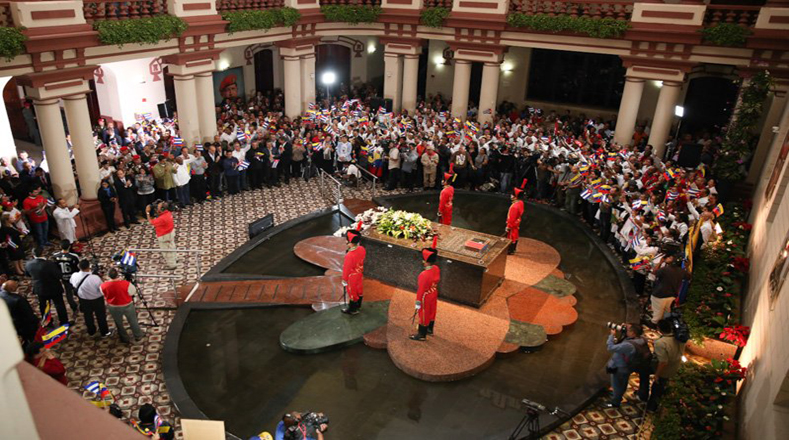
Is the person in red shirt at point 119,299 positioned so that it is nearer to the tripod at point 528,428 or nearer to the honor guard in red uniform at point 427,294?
the honor guard in red uniform at point 427,294

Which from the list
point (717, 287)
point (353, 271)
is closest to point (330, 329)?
point (353, 271)

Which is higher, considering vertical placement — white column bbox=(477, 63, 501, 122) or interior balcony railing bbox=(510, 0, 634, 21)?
interior balcony railing bbox=(510, 0, 634, 21)

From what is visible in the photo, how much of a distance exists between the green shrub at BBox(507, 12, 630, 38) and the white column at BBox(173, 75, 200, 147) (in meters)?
10.3

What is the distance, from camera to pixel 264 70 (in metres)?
24.4

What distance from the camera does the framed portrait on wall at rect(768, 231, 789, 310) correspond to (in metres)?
7.41

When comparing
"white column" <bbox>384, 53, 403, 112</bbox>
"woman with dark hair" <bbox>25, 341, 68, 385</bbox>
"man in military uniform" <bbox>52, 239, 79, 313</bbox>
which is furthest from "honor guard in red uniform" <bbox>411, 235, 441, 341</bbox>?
"white column" <bbox>384, 53, 403, 112</bbox>

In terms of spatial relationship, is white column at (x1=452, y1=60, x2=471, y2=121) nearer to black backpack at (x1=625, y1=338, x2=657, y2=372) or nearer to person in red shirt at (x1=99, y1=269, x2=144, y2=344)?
black backpack at (x1=625, y1=338, x2=657, y2=372)

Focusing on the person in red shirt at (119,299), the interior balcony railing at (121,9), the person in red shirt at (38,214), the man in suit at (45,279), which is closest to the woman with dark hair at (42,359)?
the person in red shirt at (119,299)

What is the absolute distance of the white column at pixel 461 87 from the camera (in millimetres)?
20484

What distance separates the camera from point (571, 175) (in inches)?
612

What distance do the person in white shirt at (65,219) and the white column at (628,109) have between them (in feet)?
51.3

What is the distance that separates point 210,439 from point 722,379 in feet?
22.2

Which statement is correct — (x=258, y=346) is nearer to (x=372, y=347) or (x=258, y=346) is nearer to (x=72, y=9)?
(x=372, y=347)

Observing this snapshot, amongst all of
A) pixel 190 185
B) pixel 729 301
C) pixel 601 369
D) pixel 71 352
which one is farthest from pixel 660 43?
pixel 71 352
